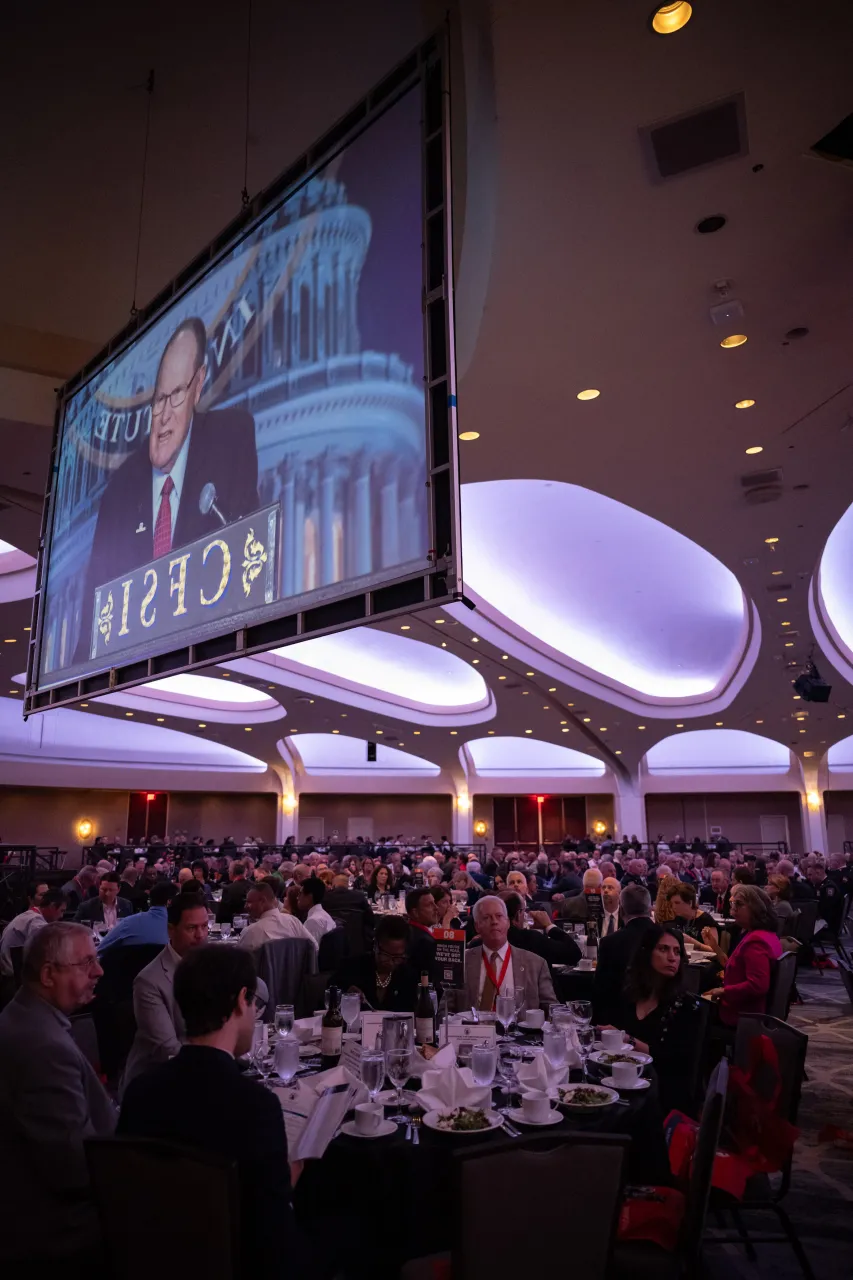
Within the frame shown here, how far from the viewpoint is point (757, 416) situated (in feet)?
21.6

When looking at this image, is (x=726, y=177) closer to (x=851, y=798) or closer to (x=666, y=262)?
(x=666, y=262)

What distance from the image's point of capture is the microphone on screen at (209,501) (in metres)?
3.88

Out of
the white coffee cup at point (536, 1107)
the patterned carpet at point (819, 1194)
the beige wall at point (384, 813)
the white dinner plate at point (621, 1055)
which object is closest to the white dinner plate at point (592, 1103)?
the white coffee cup at point (536, 1107)

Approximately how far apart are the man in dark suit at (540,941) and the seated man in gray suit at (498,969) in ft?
1.55

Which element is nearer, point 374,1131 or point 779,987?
point 374,1131

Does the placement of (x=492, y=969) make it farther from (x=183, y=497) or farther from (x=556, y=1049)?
(x=183, y=497)

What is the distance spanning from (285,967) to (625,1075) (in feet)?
10.2

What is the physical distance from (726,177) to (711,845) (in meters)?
24.2

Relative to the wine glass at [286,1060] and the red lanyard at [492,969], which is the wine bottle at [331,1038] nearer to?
the wine glass at [286,1060]

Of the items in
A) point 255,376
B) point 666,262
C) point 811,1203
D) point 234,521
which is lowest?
point 811,1203

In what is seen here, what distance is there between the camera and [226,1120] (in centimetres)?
205

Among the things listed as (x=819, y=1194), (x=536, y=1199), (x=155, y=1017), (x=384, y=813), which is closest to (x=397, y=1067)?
(x=536, y=1199)

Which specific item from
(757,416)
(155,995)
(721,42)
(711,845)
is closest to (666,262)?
(721,42)

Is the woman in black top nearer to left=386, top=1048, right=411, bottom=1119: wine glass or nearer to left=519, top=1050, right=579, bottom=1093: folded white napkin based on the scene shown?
left=519, top=1050, right=579, bottom=1093: folded white napkin
